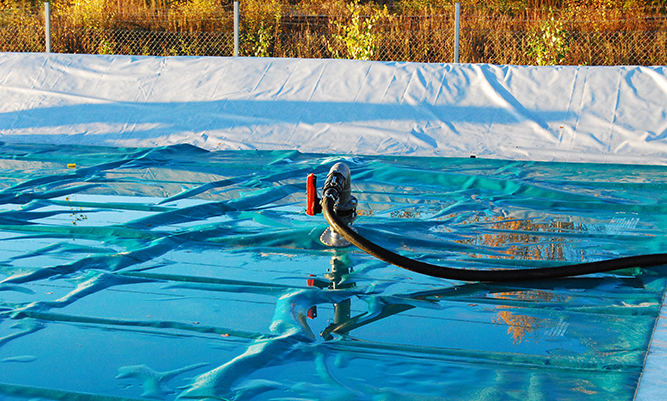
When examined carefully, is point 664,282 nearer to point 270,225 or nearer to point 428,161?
point 270,225

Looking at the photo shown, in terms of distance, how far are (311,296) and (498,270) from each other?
A: 32.0 inches

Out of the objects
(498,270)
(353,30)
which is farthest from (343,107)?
(498,270)

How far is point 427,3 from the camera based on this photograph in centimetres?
1580

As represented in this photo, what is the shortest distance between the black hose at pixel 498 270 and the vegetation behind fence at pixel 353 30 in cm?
832

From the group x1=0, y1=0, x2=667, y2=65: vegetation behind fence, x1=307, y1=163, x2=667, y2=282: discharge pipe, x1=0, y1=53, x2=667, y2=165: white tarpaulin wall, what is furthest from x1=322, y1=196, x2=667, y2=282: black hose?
x1=0, y1=0, x2=667, y2=65: vegetation behind fence

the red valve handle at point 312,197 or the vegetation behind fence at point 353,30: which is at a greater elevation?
the vegetation behind fence at point 353,30

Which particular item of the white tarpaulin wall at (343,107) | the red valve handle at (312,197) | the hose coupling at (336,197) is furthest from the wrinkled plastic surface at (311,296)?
the white tarpaulin wall at (343,107)

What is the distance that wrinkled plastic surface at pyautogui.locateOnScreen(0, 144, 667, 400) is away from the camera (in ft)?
6.89

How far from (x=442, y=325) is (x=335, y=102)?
5.08 m

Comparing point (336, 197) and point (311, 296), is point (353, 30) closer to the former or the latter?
point (336, 197)

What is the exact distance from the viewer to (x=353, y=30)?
35.9 feet

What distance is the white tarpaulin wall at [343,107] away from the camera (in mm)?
6578

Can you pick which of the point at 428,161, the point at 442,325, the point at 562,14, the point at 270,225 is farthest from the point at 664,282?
the point at 562,14

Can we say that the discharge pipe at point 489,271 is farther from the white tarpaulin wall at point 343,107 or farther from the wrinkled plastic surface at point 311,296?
the white tarpaulin wall at point 343,107
